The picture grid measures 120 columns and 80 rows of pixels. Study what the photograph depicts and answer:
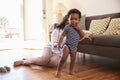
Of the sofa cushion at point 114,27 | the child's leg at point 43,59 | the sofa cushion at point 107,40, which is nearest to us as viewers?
the sofa cushion at point 107,40

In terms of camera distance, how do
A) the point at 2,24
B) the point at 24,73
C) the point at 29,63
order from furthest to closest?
the point at 2,24
the point at 29,63
the point at 24,73

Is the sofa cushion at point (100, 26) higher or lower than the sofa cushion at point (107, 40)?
higher

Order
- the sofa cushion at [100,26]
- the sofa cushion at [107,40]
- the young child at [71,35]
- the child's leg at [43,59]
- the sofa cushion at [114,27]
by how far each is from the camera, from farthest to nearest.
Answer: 1. the sofa cushion at [100,26]
2. the sofa cushion at [114,27]
3. the child's leg at [43,59]
4. the sofa cushion at [107,40]
5. the young child at [71,35]

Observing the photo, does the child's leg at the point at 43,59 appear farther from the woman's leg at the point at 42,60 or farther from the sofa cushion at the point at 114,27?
the sofa cushion at the point at 114,27

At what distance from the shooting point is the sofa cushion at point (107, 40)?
2036mm

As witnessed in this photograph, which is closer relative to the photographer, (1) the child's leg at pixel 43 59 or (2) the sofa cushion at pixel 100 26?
(1) the child's leg at pixel 43 59

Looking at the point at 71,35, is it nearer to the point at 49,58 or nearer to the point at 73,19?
the point at 73,19

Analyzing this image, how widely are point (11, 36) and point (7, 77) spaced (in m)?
3.33

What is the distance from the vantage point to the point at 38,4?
447 cm

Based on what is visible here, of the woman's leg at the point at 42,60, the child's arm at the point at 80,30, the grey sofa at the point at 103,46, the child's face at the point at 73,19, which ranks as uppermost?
the child's face at the point at 73,19

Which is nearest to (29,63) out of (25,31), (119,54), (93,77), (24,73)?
(24,73)

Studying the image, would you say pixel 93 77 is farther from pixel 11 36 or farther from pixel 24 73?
pixel 11 36

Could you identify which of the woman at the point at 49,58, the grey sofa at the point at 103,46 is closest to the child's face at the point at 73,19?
the woman at the point at 49,58

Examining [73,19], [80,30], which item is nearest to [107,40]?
[80,30]
